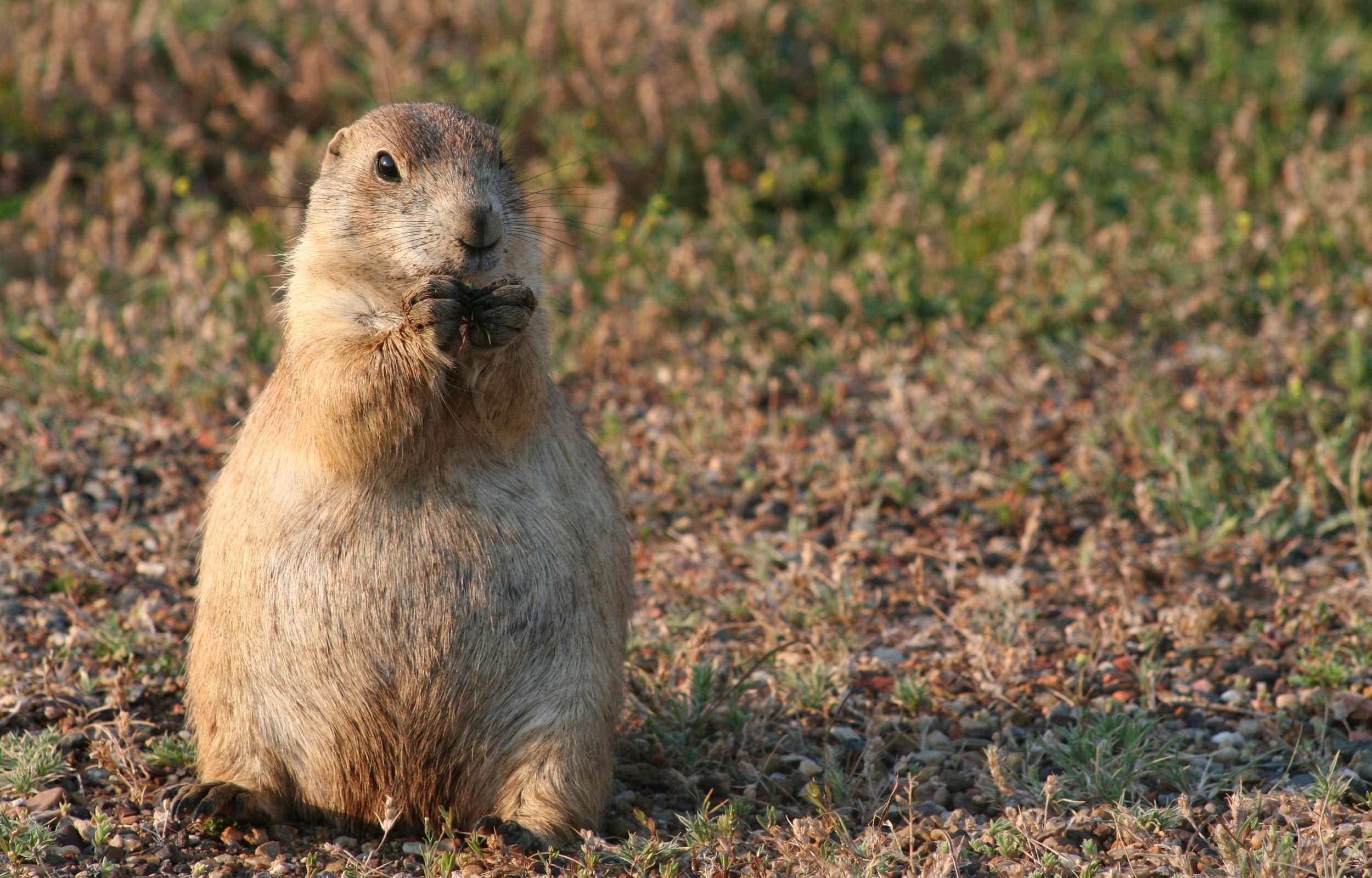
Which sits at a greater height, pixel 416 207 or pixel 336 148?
pixel 336 148

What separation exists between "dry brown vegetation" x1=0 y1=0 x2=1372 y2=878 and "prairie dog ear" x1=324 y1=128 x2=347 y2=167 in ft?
1.20

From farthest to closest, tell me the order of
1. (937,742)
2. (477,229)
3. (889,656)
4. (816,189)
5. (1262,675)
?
(816,189) < (889,656) < (1262,675) < (937,742) < (477,229)

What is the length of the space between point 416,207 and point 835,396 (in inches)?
113

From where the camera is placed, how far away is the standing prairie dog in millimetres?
3627

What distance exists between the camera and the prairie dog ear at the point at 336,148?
4047mm

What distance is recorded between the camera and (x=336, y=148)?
160 inches

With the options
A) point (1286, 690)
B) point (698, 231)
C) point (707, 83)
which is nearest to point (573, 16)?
point (707, 83)

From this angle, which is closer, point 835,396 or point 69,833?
point 69,833

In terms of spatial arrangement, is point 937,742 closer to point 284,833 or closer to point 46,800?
point 284,833

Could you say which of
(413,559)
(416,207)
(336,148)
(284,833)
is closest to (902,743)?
(413,559)

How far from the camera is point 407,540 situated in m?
3.64

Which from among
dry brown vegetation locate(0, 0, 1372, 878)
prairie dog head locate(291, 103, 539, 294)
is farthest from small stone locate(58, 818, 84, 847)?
prairie dog head locate(291, 103, 539, 294)

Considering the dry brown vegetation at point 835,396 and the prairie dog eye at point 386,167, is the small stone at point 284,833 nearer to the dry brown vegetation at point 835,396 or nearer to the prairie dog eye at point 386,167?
the dry brown vegetation at point 835,396

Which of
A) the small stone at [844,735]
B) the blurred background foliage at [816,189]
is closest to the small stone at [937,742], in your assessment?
the small stone at [844,735]
